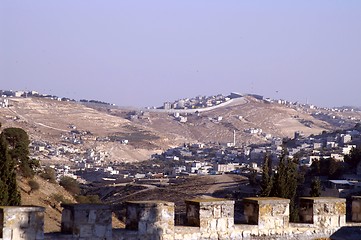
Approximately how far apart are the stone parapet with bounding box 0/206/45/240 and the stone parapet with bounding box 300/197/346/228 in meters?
3.54

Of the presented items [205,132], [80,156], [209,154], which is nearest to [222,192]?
[80,156]

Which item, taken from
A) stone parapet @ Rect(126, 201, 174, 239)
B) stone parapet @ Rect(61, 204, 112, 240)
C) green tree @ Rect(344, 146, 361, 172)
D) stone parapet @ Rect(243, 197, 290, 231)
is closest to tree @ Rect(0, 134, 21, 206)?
stone parapet @ Rect(243, 197, 290, 231)

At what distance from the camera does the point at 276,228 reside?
920cm

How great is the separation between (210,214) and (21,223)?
7.23 feet

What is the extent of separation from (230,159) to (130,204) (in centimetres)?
11806

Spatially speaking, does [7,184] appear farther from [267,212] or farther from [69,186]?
[69,186]

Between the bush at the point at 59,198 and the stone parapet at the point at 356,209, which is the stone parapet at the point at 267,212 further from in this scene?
the bush at the point at 59,198

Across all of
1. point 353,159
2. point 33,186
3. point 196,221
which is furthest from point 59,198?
point 353,159

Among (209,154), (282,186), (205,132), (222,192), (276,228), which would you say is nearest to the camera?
(276,228)

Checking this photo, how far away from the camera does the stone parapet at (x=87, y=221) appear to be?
794cm

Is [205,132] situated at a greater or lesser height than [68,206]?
greater

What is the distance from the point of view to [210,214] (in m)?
8.69

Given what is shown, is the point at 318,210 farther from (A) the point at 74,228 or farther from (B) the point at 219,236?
(A) the point at 74,228

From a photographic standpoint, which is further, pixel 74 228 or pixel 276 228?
pixel 276 228
